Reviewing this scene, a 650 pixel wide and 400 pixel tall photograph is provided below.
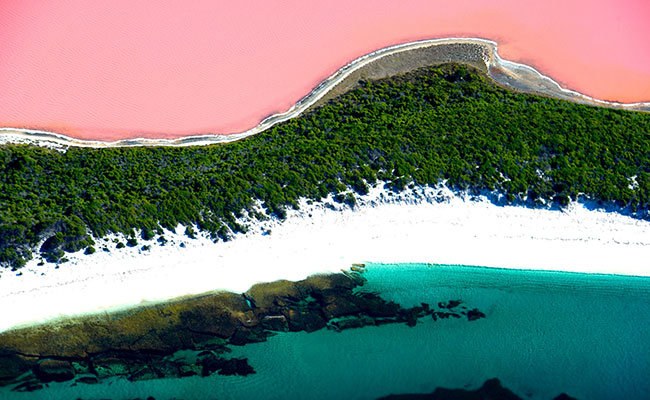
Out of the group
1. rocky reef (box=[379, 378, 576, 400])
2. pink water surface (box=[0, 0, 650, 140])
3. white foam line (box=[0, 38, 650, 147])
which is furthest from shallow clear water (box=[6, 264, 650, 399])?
pink water surface (box=[0, 0, 650, 140])

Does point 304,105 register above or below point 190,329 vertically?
above

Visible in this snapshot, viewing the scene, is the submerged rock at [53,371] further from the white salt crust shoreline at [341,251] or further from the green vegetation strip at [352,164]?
the green vegetation strip at [352,164]

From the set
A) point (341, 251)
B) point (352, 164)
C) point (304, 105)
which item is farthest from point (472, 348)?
point (304, 105)

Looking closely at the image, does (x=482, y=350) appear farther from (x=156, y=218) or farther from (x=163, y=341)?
(x=156, y=218)

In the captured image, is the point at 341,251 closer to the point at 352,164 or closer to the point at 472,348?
the point at 352,164

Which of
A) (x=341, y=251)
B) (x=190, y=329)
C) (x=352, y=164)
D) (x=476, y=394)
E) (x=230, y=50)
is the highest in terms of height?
(x=230, y=50)

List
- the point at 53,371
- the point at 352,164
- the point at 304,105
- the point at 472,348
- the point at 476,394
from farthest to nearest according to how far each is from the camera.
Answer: the point at 304,105 → the point at 352,164 → the point at 472,348 → the point at 476,394 → the point at 53,371

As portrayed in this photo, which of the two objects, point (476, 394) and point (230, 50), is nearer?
point (476, 394)

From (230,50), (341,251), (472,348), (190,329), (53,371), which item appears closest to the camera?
(53,371)

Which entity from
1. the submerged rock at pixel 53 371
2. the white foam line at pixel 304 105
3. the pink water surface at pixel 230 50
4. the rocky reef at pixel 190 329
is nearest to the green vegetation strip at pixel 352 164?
the white foam line at pixel 304 105
